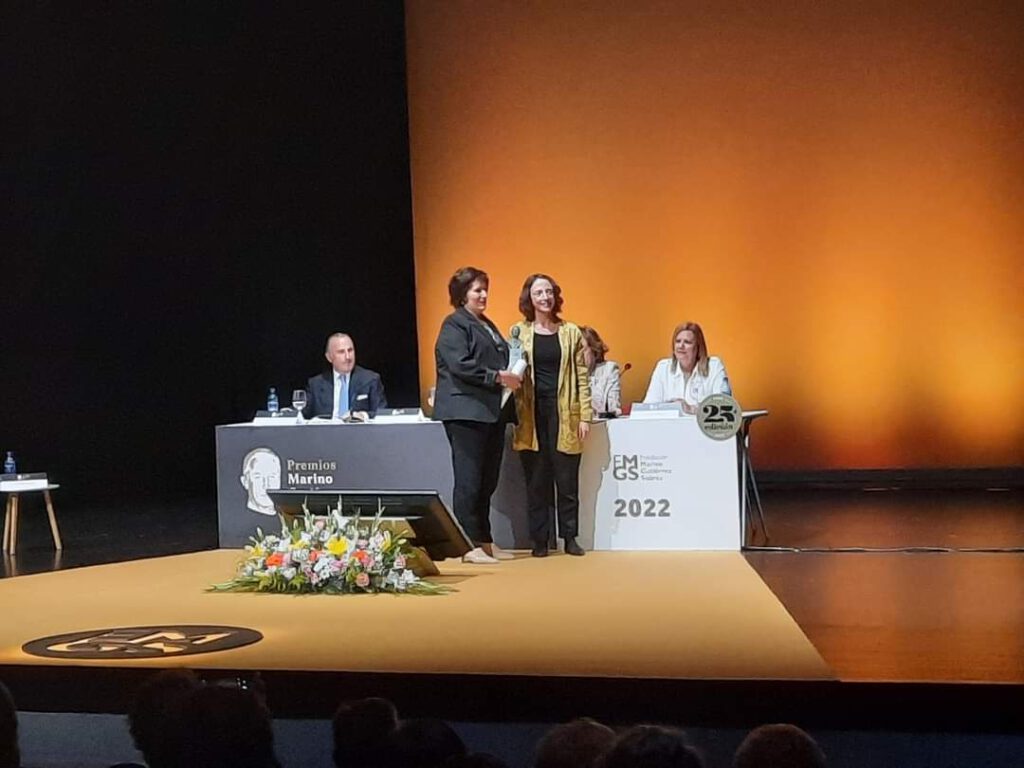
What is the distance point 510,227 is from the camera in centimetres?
981

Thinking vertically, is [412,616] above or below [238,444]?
below

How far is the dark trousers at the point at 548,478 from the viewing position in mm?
6008

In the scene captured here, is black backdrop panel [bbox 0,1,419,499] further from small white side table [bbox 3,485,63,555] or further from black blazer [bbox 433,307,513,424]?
black blazer [bbox 433,307,513,424]

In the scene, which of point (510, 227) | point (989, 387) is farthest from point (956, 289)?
point (510, 227)

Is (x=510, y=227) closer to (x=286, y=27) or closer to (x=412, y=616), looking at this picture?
(x=286, y=27)

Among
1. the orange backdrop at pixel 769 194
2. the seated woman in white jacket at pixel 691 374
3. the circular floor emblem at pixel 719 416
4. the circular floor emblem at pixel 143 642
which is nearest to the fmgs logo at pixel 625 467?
the circular floor emblem at pixel 719 416

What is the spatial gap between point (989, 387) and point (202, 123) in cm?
549

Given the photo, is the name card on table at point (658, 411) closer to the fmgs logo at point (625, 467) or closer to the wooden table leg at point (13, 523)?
the fmgs logo at point (625, 467)

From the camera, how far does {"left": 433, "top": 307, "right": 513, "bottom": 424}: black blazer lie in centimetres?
580

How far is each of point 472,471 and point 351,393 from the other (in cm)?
150

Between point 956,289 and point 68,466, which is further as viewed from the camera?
point 956,289

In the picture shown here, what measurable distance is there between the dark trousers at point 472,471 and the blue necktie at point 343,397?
134 cm

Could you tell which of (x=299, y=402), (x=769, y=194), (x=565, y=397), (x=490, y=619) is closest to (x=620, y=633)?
(x=490, y=619)

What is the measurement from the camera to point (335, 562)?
4961 millimetres
